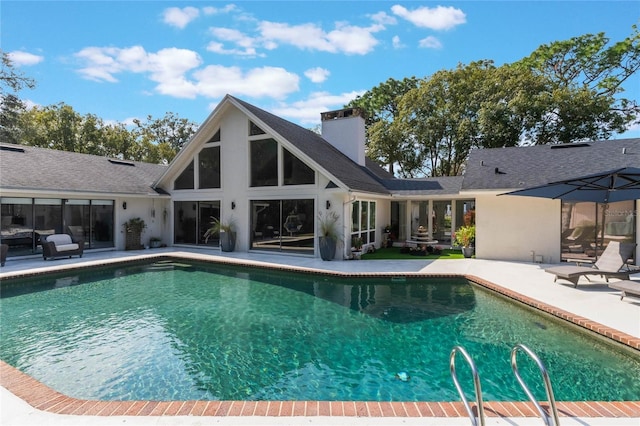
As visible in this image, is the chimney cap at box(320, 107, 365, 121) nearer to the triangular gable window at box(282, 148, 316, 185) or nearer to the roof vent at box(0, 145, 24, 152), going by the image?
the triangular gable window at box(282, 148, 316, 185)

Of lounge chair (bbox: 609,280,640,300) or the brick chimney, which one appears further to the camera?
the brick chimney

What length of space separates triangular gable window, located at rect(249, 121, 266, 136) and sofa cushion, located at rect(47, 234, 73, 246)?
8959 millimetres

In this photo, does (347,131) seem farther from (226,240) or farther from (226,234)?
(226,240)


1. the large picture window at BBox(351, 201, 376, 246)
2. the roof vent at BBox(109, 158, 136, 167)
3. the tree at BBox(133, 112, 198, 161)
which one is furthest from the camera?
the tree at BBox(133, 112, 198, 161)

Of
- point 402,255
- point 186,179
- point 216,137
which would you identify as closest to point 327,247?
point 402,255

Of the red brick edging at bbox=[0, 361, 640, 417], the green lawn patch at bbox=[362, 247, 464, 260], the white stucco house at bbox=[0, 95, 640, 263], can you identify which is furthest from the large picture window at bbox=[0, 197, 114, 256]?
the red brick edging at bbox=[0, 361, 640, 417]

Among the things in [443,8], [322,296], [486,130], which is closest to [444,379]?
[322,296]

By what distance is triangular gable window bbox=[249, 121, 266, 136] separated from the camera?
16016mm

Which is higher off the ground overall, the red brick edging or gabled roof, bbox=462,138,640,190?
gabled roof, bbox=462,138,640,190

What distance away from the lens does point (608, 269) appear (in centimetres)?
984

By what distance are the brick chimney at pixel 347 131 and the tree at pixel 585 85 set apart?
45.3ft

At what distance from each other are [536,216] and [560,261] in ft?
6.48

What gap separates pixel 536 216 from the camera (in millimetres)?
13680

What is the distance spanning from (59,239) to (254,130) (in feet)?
30.7
